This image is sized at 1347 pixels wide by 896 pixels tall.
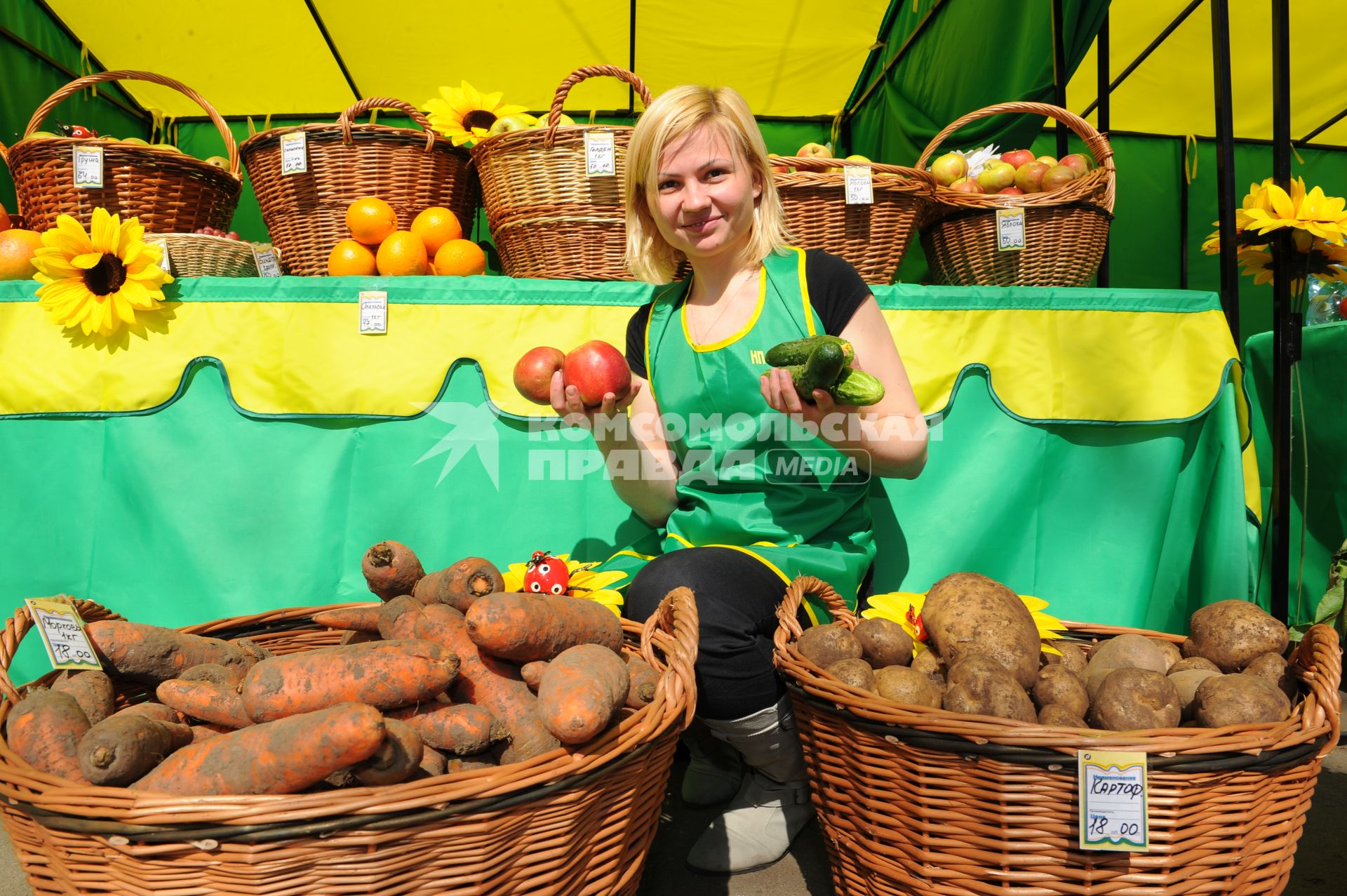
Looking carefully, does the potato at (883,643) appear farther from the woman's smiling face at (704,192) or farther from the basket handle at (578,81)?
the basket handle at (578,81)

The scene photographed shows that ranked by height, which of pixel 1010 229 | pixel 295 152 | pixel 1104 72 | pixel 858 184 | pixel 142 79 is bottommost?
pixel 1010 229

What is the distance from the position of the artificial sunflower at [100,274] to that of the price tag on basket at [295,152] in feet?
1.63

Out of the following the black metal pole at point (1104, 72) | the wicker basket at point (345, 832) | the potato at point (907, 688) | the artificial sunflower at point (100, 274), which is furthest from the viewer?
the black metal pole at point (1104, 72)

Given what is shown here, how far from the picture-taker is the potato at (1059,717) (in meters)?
1.36

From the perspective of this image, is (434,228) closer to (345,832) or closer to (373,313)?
(373,313)

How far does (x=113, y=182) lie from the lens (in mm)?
2566

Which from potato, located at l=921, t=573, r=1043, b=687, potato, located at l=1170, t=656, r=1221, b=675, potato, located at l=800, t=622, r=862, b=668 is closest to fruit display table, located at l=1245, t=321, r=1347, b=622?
potato, located at l=1170, t=656, r=1221, b=675

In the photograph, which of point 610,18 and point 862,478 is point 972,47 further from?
point 862,478

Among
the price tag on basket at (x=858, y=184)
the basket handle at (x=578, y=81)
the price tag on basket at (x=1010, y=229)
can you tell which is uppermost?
the basket handle at (x=578, y=81)

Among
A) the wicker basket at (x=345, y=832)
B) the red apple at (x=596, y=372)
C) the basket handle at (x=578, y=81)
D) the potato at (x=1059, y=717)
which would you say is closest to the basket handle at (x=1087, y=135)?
the basket handle at (x=578, y=81)

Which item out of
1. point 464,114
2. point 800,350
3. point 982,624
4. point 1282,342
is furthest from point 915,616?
point 464,114

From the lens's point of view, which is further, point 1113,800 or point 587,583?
point 587,583

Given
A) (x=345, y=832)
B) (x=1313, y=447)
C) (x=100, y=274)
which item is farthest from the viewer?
(x=1313, y=447)

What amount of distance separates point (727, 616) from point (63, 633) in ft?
3.83
